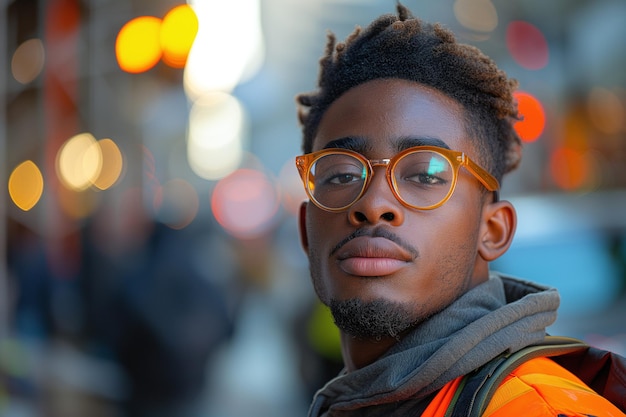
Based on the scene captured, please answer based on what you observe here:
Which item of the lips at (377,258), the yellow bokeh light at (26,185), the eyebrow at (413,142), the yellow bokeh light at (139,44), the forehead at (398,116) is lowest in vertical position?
the lips at (377,258)

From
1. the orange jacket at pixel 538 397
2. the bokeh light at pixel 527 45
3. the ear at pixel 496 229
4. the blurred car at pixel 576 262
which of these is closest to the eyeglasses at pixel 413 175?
the ear at pixel 496 229

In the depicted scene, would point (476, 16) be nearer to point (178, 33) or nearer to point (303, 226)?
point (178, 33)

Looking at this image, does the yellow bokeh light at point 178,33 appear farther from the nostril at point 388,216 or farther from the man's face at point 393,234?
the nostril at point 388,216

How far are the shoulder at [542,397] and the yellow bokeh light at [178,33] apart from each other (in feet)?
20.1

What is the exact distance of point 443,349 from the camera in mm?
1812

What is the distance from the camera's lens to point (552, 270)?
5.54m

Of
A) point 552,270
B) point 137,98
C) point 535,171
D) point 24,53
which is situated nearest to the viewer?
point 552,270

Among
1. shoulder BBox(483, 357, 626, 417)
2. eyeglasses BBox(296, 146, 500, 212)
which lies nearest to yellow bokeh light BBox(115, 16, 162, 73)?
eyeglasses BBox(296, 146, 500, 212)

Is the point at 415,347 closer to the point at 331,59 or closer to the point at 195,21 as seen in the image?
the point at 331,59

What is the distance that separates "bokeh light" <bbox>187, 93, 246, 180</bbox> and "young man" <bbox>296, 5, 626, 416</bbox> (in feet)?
36.1

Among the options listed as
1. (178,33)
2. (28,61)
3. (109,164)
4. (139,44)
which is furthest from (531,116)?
(28,61)

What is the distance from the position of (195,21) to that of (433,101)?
5790 millimetres

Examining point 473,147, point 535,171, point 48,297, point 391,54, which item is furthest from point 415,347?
point 535,171

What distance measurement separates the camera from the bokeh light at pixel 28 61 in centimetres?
711
